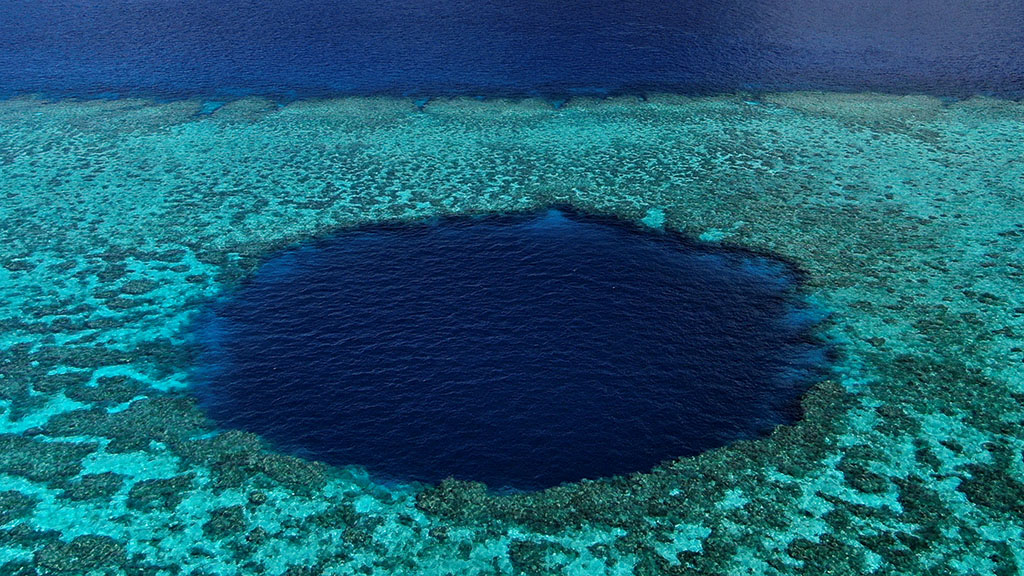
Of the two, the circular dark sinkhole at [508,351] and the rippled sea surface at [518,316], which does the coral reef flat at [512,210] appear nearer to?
the rippled sea surface at [518,316]

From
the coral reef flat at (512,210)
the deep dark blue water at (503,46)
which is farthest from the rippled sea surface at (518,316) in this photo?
the deep dark blue water at (503,46)

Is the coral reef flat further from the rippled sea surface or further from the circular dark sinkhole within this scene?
the circular dark sinkhole

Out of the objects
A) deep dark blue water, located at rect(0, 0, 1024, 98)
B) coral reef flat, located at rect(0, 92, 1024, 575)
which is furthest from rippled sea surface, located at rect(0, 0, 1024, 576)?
deep dark blue water, located at rect(0, 0, 1024, 98)

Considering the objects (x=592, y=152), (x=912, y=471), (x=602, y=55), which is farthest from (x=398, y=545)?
(x=602, y=55)

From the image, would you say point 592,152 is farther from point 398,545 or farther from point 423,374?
point 398,545

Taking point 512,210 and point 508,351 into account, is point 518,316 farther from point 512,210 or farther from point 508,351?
point 512,210
